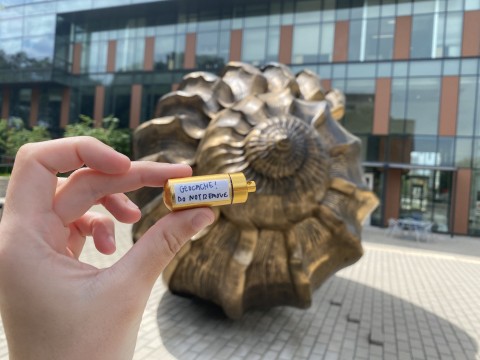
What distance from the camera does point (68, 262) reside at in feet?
4.98

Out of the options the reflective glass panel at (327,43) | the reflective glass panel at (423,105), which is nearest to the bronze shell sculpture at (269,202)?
the reflective glass panel at (423,105)

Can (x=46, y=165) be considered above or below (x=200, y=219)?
above

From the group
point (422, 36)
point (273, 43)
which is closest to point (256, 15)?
point (273, 43)

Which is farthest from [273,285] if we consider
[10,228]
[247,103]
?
[10,228]

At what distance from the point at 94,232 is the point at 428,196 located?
17.9 meters

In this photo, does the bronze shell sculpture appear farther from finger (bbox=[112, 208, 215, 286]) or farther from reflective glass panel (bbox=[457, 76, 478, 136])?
reflective glass panel (bbox=[457, 76, 478, 136])

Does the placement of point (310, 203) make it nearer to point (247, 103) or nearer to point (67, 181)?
point (247, 103)

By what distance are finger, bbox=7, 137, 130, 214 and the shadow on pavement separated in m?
3.43

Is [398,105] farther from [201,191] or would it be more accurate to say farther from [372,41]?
[201,191]

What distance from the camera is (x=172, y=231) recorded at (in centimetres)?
161

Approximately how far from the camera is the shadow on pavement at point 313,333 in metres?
4.65

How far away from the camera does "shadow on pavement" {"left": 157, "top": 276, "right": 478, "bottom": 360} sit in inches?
183

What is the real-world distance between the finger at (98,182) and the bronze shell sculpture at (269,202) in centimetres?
243

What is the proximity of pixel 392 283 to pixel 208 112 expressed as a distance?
215 inches
